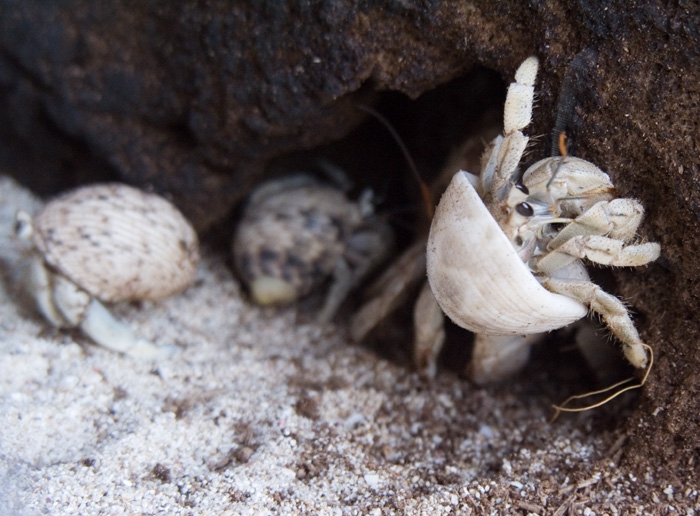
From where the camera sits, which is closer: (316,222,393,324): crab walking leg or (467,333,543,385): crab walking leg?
(467,333,543,385): crab walking leg

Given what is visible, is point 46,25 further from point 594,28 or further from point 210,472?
point 594,28

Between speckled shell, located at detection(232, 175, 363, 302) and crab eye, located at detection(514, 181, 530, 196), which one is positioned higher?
crab eye, located at detection(514, 181, 530, 196)

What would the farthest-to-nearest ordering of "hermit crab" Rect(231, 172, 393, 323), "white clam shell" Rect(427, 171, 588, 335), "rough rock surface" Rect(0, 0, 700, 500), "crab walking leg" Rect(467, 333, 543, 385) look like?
1. "hermit crab" Rect(231, 172, 393, 323)
2. "crab walking leg" Rect(467, 333, 543, 385)
3. "rough rock surface" Rect(0, 0, 700, 500)
4. "white clam shell" Rect(427, 171, 588, 335)

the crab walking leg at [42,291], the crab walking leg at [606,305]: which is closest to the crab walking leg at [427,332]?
the crab walking leg at [606,305]

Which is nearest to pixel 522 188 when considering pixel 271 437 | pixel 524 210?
pixel 524 210

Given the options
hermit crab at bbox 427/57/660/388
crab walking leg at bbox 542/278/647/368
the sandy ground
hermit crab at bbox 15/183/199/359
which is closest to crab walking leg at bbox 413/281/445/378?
the sandy ground

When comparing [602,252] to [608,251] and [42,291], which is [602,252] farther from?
[42,291]

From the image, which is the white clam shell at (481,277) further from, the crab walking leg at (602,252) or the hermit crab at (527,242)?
the crab walking leg at (602,252)

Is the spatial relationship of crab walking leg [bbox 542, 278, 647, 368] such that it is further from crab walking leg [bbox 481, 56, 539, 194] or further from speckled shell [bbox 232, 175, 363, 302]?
speckled shell [bbox 232, 175, 363, 302]
